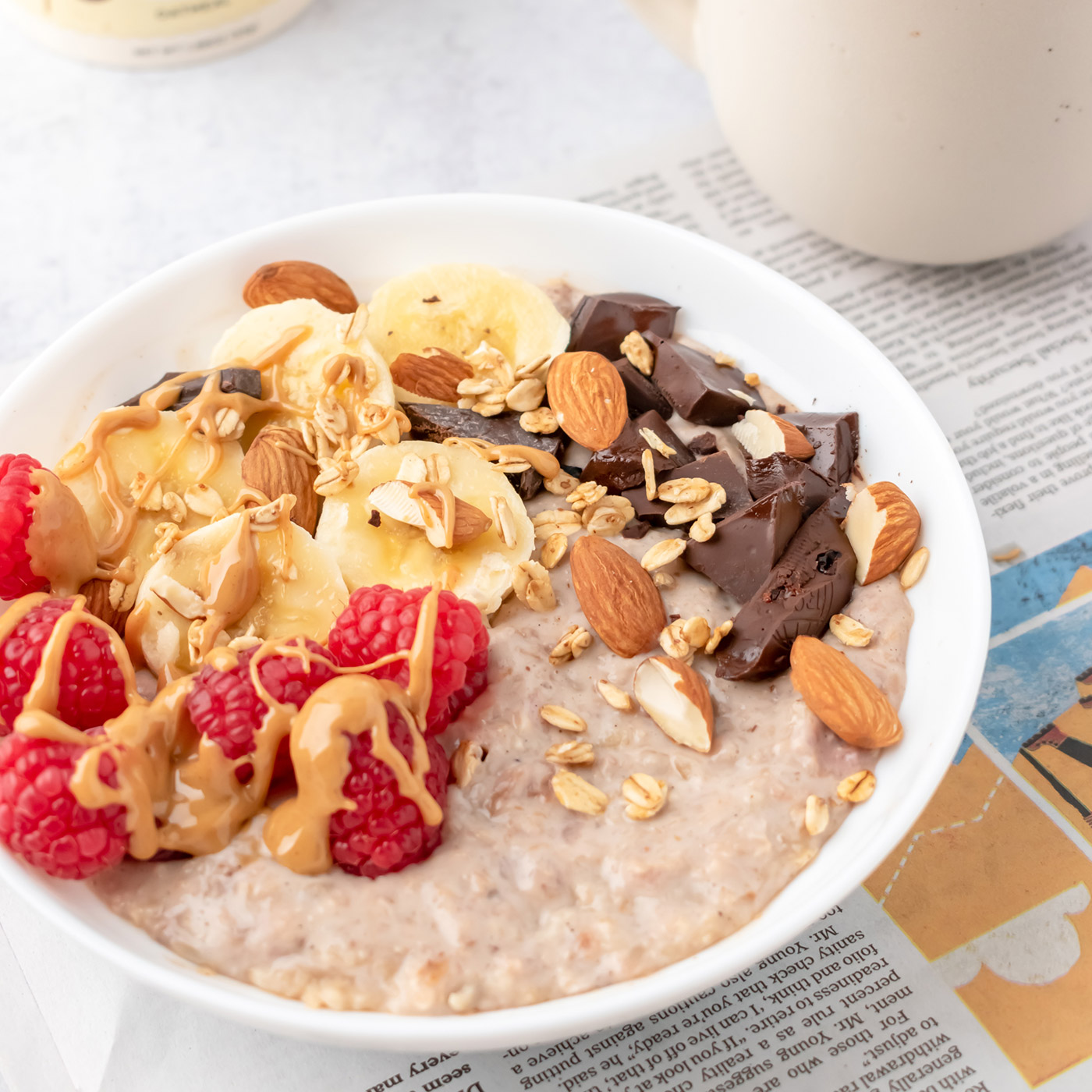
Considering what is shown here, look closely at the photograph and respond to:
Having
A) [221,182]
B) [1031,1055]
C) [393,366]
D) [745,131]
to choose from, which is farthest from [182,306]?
[1031,1055]

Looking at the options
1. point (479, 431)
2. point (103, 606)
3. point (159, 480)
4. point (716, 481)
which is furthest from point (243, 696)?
point (716, 481)

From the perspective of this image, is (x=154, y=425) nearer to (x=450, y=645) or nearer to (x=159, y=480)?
(x=159, y=480)

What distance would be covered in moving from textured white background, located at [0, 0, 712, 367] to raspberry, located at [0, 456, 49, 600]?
2.91 ft

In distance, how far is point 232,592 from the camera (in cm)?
115

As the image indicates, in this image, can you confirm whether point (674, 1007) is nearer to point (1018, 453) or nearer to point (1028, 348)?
point (1018, 453)

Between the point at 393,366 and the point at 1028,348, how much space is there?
1055 mm

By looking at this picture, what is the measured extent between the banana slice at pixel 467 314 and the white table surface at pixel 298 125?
68cm

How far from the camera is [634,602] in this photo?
1213mm

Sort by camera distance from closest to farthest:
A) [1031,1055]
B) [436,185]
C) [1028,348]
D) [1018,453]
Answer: [1031,1055]
[1018,453]
[1028,348]
[436,185]

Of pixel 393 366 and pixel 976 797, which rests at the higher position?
pixel 393 366

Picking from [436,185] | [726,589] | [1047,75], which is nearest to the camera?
[726,589]

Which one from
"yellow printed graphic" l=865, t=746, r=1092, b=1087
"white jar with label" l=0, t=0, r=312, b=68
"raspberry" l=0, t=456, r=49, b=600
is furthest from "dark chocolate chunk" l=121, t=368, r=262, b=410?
"white jar with label" l=0, t=0, r=312, b=68

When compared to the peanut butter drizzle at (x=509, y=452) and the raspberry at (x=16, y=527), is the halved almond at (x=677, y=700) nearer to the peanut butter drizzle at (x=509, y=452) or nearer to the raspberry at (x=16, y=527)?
the peanut butter drizzle at (x=509, y=452)

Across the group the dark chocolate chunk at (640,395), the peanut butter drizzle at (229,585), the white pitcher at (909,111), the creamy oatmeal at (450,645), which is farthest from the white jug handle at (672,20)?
the peanut butter drizzle at (229,585)
